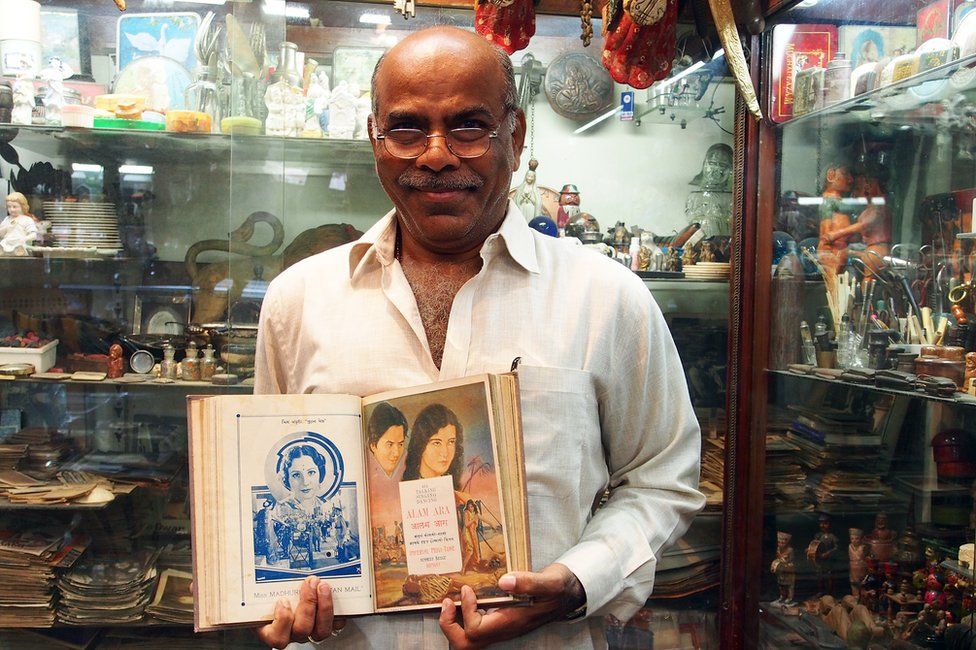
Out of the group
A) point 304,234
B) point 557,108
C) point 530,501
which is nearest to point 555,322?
point 530,501

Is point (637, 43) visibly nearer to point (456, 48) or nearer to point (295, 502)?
point (456, 48)

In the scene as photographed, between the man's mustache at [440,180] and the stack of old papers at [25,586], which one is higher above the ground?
the man's mustache at [440,180]

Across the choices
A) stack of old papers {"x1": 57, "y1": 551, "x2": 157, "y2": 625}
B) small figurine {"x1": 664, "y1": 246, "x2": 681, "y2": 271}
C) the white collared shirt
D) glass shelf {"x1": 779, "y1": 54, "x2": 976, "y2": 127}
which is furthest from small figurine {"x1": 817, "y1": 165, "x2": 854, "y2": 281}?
stack of old papers {"x1": 57, "y1": 551, "x2": 157, "y2": 625}

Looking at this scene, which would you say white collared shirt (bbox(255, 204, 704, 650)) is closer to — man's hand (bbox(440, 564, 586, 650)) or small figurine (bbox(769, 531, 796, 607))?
man's hand (bbox(440, 564, 586, 650))

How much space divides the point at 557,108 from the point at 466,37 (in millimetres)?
1902

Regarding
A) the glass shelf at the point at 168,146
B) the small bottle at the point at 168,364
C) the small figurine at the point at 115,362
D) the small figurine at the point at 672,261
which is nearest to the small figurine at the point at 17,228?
the glass shelf at the point at 168,146

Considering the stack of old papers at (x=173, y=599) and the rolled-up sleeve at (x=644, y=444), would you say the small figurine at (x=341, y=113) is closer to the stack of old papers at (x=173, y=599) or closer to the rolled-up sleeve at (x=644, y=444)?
the stack of old papers at (x=173, y=599)

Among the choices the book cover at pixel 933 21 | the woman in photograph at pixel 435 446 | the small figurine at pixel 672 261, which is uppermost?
the book cover at pixel 933 21

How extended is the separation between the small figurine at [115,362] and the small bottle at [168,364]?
14 centimetres

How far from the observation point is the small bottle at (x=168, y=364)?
9.15 ft

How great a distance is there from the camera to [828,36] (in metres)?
2.62

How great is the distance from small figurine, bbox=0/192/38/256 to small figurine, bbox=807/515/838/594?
288 centimetres

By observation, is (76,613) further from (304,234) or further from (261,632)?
(261,632)

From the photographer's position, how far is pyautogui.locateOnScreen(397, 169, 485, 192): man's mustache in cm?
128
